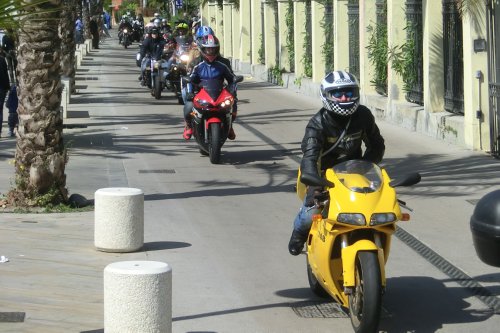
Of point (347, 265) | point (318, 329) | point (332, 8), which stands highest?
point (332, 8)

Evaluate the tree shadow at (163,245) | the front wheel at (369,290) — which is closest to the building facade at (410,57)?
the tree shadow at (163,245)

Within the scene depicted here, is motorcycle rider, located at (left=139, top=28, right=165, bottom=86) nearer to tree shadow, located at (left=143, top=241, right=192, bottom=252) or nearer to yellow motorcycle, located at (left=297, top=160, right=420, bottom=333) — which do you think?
tree shadow, located at (left=143, top=241, right=192, bottom=252)

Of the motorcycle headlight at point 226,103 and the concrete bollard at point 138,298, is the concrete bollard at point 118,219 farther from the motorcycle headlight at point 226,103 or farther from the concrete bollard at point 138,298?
the motorcycle headlight at point 226,103

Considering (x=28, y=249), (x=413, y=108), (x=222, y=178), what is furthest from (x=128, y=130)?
(x=28, y=249)

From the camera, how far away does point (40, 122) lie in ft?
40.3

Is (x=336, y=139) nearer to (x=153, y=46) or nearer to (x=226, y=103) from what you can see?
(x=226, y=103)

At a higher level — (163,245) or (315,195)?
(315,195)

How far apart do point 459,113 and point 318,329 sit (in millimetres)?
11448

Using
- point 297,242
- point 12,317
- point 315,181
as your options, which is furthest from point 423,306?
point 12,317

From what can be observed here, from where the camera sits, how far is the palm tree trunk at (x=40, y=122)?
12156 millimetres

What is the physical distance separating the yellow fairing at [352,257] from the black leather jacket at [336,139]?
2.37ft

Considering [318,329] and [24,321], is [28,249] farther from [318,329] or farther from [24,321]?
[318,329]

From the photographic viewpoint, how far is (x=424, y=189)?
13.3 meters

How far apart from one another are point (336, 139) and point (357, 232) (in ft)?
3.03
